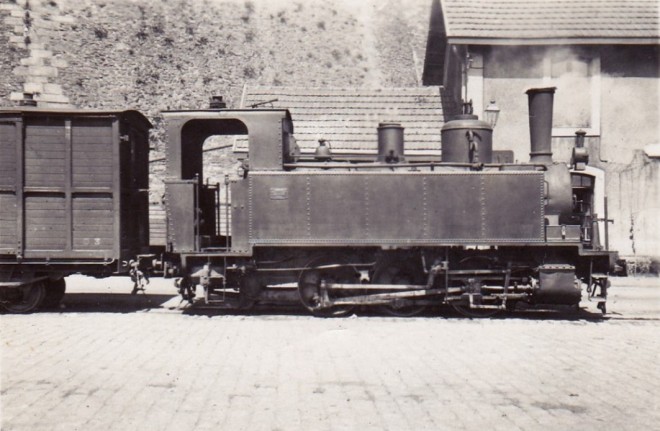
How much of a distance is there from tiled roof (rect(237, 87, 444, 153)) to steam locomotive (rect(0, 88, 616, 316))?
18.3 feet

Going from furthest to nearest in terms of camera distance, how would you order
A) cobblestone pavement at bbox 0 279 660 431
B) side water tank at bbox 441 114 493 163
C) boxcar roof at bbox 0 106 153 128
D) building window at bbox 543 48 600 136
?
building window at bbox 543 48 600 136 → side water tank at bbox 441 114 493 163 → boxcar roof at bbox 0 106 153 128 → cobblestone pavement at bbox 0 279 660 431

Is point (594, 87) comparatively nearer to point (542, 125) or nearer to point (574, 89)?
point (574, 89)

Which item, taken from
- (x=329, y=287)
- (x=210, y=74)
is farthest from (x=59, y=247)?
(x=210, y=74)

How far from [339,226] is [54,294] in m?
4.72

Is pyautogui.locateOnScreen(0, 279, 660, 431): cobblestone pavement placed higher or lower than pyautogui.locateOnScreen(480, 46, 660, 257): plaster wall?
lower

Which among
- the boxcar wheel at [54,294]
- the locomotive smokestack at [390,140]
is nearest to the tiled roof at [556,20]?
the locomotive smokestack at [390,140]

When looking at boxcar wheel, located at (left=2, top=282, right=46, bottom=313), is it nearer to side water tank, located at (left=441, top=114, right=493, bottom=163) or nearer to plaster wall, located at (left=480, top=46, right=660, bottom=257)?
side water tank, located at (left=441, top=114, right=493, bottom=163)

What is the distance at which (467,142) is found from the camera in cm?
935

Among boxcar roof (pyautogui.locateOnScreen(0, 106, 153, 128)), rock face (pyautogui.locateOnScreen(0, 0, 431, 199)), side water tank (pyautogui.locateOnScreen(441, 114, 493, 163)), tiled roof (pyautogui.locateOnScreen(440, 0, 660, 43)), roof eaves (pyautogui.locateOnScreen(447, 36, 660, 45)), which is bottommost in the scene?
side water tank (pyautogui.locateOnScreen(441, 114, 493, 163))

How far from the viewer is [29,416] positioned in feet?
14.5

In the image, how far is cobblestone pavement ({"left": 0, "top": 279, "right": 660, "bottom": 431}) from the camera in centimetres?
443

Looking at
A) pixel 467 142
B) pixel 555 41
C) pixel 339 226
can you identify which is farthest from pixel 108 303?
pixel 555 41

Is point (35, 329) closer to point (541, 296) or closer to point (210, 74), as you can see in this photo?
point (541, 296)

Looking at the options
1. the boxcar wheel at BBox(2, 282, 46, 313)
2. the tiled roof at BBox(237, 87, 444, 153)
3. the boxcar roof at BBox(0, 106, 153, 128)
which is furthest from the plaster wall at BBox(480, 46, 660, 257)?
the boxcar wheel at BBox(2, 282, 46, 313)
